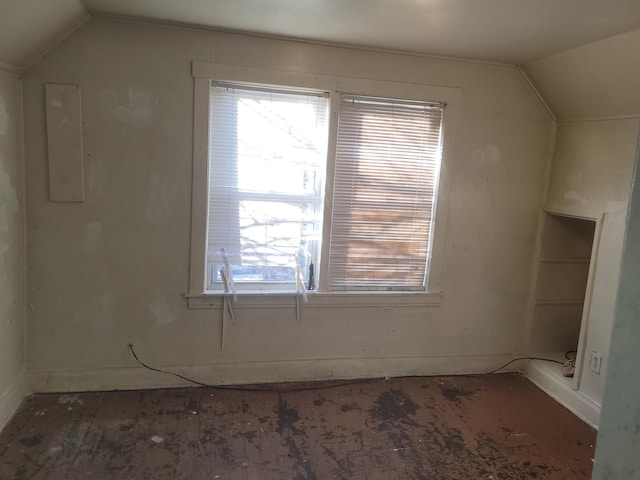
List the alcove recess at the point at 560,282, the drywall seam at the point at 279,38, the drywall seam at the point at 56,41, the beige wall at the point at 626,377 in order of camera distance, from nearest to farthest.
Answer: the beige wall at the point at 626,377, the drywall seam at the point at 56,41, the drywall seam at the point at 279,38, the alcove recess at the point at 560,282

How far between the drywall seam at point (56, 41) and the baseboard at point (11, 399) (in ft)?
6.12

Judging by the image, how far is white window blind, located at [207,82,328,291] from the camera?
3174 mm

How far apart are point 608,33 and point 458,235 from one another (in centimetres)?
158

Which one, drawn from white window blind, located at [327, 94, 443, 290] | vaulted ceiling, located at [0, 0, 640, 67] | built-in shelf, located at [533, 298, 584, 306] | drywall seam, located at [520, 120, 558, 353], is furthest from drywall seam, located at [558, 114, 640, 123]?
built-in shelf, located at [533, 298, 584, 306]

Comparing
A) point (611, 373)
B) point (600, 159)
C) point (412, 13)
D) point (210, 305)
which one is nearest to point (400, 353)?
point (210, 305)

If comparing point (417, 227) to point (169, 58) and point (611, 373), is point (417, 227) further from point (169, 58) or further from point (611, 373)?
point (611, 373)

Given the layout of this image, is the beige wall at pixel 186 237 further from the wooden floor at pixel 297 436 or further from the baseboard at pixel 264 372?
the wooden floor at pixel 297 436

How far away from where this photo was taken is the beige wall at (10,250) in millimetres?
2646

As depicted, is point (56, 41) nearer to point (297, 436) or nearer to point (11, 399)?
point (11, 399)

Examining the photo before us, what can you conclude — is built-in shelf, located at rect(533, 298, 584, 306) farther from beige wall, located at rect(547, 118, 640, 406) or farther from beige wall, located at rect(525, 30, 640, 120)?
beige wall, located at rect(525, 30, 640, 120)

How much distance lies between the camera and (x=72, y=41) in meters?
2.83

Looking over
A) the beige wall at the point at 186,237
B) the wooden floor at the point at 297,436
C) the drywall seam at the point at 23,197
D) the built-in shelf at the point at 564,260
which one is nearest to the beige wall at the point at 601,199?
the beige wall at the point at 186,237

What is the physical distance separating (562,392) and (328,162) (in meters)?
2.37

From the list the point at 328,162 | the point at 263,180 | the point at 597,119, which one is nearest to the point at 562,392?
the point at 597,119
